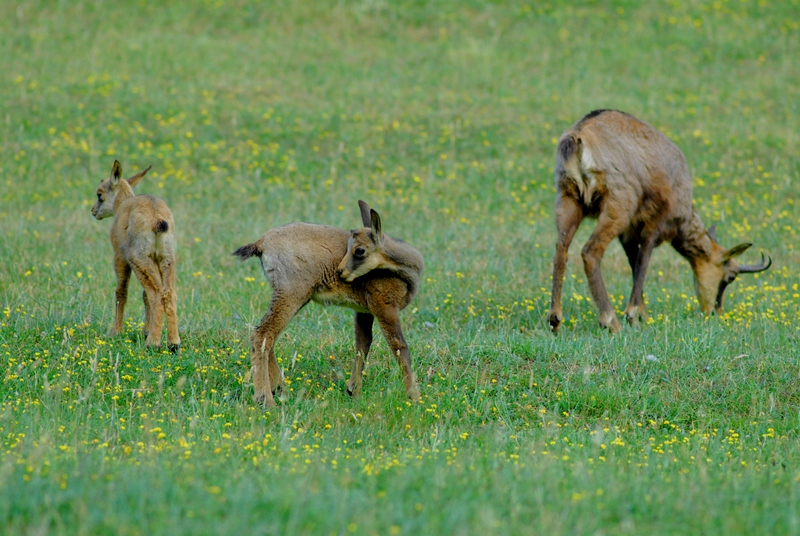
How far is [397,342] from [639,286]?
3.80 meters

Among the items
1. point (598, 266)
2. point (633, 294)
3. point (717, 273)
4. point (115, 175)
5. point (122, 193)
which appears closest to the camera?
point (115, 175)

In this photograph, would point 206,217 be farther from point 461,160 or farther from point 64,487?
point 64,487

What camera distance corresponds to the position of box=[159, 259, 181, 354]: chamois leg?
7.97m

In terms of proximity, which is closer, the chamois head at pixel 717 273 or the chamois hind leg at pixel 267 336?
the chamois hind leg at pixel 267 336

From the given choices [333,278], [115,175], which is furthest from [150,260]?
[333,278]

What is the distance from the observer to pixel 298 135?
17.3 metres

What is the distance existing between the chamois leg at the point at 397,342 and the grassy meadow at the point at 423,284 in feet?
0.50

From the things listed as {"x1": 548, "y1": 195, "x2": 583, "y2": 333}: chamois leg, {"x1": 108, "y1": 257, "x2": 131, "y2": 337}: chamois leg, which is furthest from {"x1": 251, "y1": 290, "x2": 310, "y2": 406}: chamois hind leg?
{"x1": 548, "y1": 195, "x2": 583, "y2": 333}: chamois leg

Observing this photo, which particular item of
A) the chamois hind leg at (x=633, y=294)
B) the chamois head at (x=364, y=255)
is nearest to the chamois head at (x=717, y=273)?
the chamois hind leg at (x=633, y=294)

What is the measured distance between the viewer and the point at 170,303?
8016 mm

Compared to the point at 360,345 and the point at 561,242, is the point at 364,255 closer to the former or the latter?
the point at 360,345

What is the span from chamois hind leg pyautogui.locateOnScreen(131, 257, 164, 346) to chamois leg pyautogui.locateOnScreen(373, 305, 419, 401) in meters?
1.96

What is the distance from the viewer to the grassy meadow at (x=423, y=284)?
4.72m

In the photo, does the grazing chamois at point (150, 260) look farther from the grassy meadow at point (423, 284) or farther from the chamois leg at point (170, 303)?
the grassy meadow at point (423, 284)
